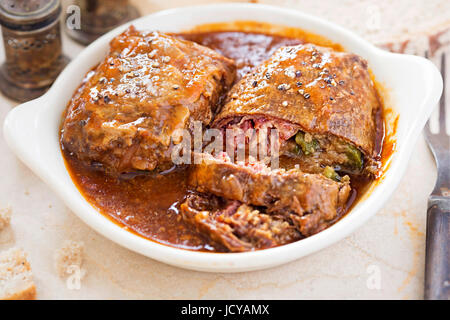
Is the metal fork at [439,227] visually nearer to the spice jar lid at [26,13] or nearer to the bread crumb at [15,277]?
the bread crumb at [15,277]

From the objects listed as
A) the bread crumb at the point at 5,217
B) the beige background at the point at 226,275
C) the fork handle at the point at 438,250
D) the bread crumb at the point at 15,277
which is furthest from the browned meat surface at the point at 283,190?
the bread crumb at the point at 5,217

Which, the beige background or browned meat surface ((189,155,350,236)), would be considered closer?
browned meat surface ((189,155,350,236))

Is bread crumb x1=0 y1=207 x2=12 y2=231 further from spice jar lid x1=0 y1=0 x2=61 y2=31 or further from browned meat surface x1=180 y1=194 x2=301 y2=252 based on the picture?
spice jar lid x1=0 y1=0 x2=61 y2=31

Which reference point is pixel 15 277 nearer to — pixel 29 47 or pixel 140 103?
pixel 140 103

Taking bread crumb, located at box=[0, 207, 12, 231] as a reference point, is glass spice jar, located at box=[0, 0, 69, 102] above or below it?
above

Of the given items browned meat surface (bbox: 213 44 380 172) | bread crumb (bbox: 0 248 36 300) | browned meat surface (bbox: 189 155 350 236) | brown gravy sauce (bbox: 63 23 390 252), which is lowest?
bread crumb (bbox: 0 248 36 300)

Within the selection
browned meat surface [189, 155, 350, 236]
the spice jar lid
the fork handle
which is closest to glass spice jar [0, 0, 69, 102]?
the spice jar lid
